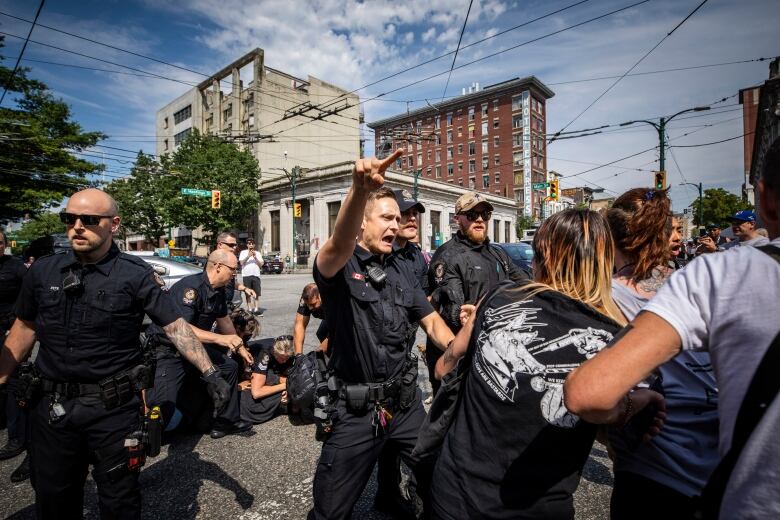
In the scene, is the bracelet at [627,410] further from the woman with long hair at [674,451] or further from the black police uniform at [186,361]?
the black police uniform at [186,361]

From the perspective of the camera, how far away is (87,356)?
2.30 metres

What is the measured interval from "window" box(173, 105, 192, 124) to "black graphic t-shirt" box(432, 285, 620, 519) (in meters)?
60.8

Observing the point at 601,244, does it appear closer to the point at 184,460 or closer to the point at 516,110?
the point at 184,460

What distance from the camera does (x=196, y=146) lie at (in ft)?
120

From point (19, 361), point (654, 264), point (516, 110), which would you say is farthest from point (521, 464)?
point (516, 110)

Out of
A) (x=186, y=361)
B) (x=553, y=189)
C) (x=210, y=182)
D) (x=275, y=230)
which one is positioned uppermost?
(x=210, y=182)

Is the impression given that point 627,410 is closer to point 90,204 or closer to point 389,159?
point 389,159

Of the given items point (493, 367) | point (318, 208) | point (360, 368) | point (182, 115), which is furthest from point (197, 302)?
point (182, 115)

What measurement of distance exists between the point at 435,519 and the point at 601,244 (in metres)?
1.25

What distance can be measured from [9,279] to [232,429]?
288cm

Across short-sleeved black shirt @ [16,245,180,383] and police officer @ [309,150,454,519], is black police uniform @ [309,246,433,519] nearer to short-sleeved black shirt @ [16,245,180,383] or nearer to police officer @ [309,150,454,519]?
police officer @ [309,150,454,519]

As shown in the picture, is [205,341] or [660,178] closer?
[205,341]

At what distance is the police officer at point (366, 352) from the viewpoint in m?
1.97

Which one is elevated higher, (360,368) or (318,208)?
(318,208)
